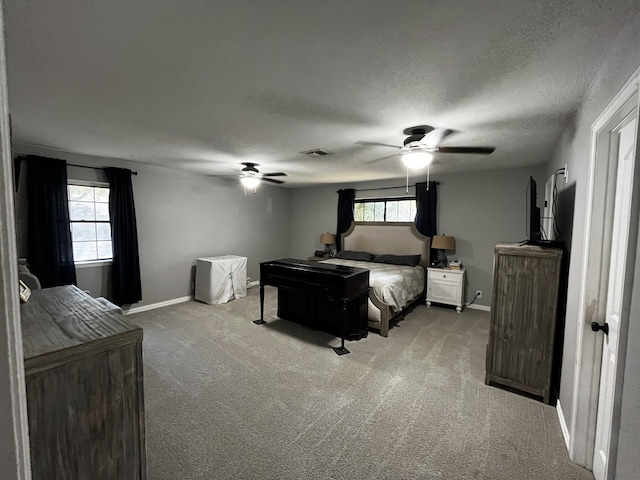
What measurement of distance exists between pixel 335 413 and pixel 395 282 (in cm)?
220

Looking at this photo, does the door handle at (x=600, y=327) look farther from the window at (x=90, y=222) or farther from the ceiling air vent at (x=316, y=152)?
the window at (x=90, y=222)

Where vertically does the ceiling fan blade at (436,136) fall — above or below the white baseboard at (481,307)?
above

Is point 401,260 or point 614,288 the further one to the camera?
point 401,260

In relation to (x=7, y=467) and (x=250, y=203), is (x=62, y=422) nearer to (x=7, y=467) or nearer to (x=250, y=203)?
(x=7, y=467)

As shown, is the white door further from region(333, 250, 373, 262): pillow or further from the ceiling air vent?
region(333, 250, 373, 262): pillow

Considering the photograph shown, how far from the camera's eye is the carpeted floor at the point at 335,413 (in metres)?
1.77

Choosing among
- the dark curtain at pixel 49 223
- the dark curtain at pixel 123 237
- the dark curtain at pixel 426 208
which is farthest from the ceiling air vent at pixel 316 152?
the dark curtain at pixel 49 223

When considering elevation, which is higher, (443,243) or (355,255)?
(443,243)

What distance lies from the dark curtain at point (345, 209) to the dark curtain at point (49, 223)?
4.65 m

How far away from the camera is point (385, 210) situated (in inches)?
236

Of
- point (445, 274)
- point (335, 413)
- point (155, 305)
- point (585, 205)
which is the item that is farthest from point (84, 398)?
point (445, 274)

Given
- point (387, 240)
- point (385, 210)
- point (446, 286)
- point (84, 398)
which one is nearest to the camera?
point (84, 398)

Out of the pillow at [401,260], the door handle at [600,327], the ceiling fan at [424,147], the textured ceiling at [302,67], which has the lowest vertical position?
the pillow at [401,260]

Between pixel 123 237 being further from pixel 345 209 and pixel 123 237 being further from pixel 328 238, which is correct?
pixel 345 209
